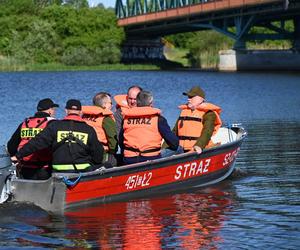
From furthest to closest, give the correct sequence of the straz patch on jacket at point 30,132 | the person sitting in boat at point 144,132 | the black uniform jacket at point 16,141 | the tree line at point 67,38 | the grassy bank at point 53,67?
the tree line at point 67,38 → the grassy bank at point 53,67 → the person sitting in boat at point 144,132 → the black uniform jacket at point 16,141 → the straz patch on jacket at point 30,132

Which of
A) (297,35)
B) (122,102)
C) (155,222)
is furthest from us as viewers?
(297,35)

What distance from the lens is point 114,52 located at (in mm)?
99875

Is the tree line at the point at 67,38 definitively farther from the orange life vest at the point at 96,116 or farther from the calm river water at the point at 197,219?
the orange life vest at the point at 96,116

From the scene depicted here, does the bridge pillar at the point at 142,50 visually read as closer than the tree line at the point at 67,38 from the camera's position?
No

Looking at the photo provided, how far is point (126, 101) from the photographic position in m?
15.6

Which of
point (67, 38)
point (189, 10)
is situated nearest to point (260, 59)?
point (189, 10)

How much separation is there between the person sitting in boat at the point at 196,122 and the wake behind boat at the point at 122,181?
1.00 ft

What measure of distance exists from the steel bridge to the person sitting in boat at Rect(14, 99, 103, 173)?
58.0 metres

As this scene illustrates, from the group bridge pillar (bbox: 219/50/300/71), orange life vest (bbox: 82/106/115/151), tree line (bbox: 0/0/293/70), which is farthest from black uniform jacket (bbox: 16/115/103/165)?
tree line (bbox: 0/0/293/70)

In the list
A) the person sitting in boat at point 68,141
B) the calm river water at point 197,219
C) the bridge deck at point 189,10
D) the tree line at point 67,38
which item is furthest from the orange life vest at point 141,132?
the tree line at point 67,38

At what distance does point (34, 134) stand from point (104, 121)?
1.55m

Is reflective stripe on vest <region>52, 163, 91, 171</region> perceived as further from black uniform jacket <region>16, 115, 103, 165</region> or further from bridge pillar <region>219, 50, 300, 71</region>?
bridge pillar <region>219, 50, 300, 71</region>

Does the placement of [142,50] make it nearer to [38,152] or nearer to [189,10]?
[189,10]

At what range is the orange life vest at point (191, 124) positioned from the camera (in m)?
15.3
